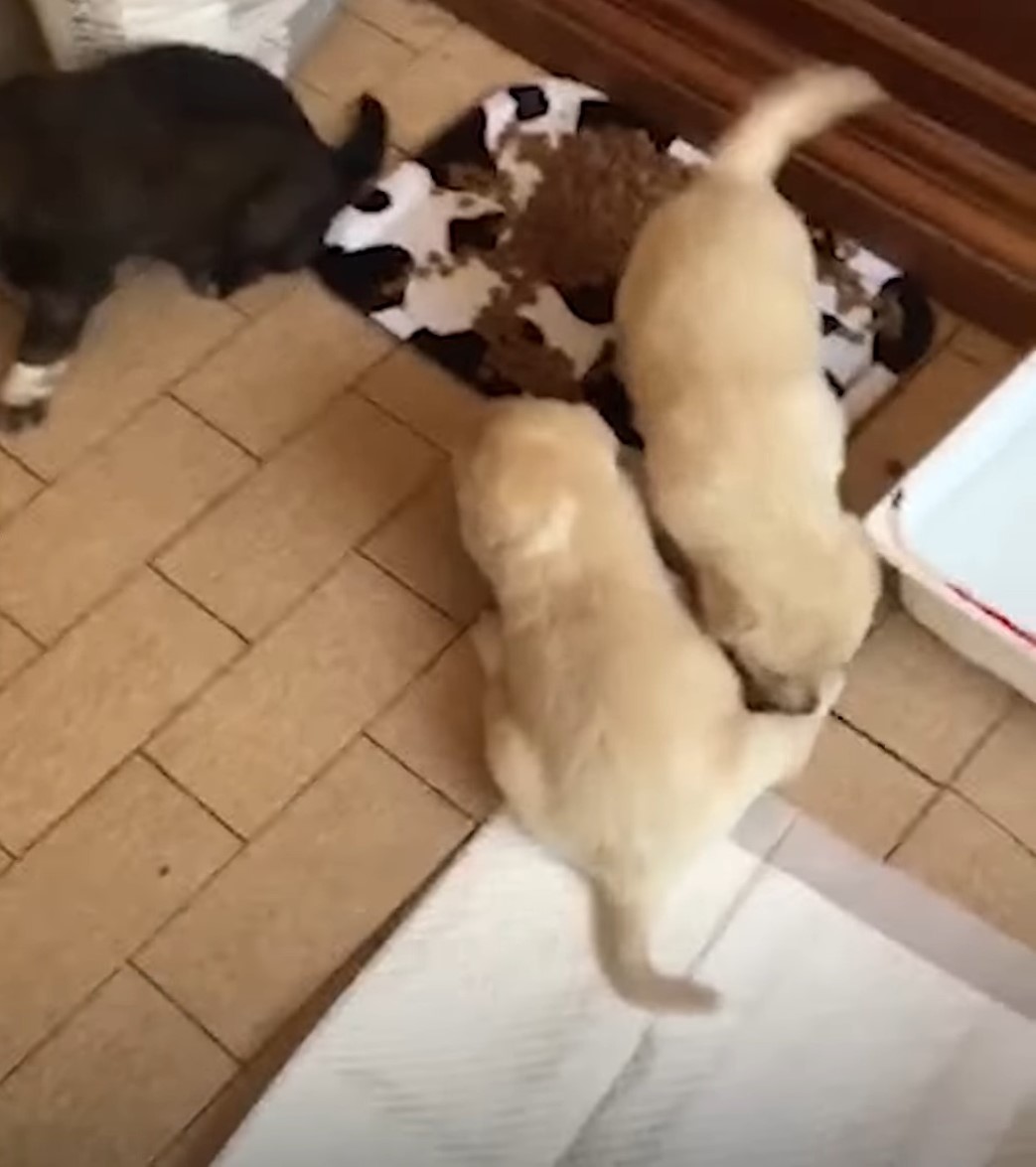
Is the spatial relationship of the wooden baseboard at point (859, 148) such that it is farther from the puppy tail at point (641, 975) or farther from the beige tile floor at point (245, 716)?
the puppy tail at point (641, 975)

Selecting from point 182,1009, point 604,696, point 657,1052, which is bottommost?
point 182,1009

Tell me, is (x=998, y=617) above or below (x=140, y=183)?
above

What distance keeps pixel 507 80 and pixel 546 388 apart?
331 mm

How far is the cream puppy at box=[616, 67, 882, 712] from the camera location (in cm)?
130

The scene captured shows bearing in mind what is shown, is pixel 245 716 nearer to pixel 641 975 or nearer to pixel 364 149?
pixel 641 975

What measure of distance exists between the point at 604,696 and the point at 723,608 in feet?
0.36

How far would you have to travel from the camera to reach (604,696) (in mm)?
1256

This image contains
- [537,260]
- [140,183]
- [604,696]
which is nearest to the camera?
[604,696]

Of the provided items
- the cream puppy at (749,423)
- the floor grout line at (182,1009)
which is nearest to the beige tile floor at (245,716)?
the floor grout line at (182,1009)

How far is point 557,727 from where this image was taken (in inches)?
50.3

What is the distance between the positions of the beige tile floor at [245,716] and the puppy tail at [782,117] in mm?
210

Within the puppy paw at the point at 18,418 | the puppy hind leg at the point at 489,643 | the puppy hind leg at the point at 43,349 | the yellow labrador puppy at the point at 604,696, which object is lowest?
the puppy paw at the point at 18,418

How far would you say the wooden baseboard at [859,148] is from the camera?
154 cm

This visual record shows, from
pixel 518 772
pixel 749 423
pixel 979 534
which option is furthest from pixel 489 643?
pixel 979 534
